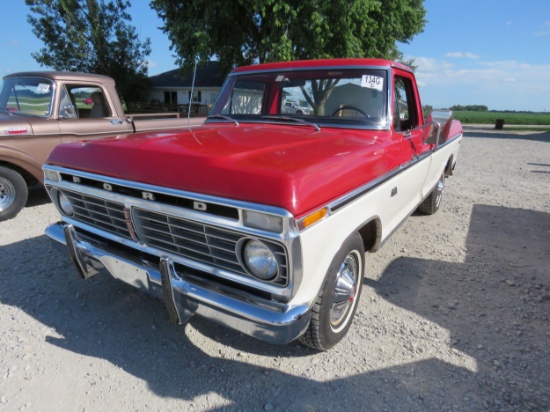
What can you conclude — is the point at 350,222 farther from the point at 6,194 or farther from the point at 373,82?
the point at 6,194

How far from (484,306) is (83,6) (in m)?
27.0

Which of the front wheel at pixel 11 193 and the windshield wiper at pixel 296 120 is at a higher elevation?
the windshield wiper at pixel 296 120

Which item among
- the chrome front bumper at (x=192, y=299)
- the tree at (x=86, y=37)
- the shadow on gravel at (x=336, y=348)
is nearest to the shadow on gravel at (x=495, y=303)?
the shadow on gravel at (x=336, y=348)

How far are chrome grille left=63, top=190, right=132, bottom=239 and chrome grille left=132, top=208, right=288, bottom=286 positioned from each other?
19 centimetres

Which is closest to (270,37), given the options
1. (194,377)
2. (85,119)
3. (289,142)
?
(85,119)

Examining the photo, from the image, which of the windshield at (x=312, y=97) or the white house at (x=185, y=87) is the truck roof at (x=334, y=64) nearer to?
the windshield at (x=312, y=97)

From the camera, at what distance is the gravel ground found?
6.93ft

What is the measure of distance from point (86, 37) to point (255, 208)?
1028 inches

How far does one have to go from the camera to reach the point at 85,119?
18.1 ft

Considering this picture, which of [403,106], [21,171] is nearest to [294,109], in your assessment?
[403,106]

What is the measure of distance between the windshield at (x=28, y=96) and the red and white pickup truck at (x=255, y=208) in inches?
128

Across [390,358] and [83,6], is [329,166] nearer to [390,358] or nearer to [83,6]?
[390,358]

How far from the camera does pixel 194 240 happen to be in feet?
6.67

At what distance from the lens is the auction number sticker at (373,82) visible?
3.07m
